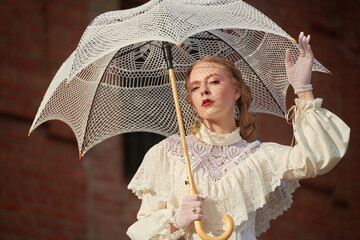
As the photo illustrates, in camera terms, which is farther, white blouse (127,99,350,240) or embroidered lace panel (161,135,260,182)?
embroidered lace panel (161,135,260,182)

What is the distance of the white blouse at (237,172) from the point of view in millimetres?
4680

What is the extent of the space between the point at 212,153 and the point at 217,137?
9 centimetres

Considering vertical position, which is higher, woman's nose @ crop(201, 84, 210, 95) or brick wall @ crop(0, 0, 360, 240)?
brick wall @ crop(0, 0, 360, 240)

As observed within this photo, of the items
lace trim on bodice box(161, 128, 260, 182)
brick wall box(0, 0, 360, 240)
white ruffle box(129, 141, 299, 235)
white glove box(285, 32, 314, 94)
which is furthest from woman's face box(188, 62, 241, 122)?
brick wall box(0, 0, 360, 240)

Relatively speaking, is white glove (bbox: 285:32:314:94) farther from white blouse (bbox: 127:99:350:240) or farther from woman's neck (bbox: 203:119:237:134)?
woman's neck (bbox: 203:119:237:134)

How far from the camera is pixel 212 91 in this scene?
4.99 metres

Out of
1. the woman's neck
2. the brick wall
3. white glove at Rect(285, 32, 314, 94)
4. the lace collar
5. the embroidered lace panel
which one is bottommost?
the embroidered lace panel

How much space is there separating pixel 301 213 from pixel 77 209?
258 cm

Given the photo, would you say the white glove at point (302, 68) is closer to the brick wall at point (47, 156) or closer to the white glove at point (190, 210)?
the white glove at point (190, 210)

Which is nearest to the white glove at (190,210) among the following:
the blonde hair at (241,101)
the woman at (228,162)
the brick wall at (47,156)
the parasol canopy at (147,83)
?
the woman at (228,162)

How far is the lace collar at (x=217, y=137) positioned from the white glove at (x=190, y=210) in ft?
1.30

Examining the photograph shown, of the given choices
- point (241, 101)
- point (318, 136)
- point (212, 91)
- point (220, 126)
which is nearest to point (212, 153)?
point (220, 126)

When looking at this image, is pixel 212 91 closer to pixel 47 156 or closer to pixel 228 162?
pixel 228 162

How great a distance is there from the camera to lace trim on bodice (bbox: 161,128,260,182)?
4891 mm
